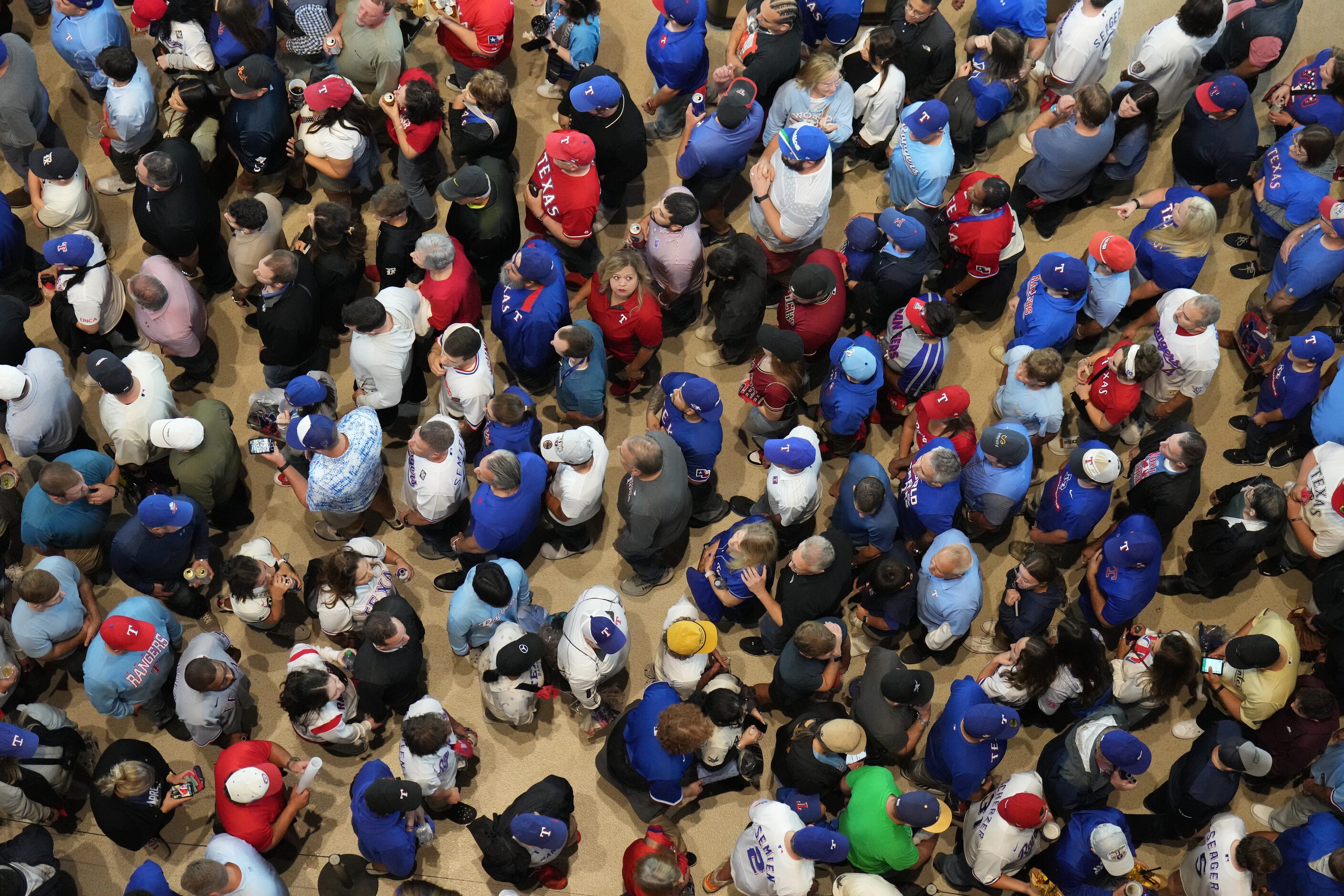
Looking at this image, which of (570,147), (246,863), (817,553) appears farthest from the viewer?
(570,147)

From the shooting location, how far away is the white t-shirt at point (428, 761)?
6914 millimetres

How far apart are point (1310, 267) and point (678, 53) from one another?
5384mm

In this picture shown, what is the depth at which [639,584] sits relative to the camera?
830 cm

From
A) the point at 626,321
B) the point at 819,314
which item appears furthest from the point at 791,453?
the point at 626,321

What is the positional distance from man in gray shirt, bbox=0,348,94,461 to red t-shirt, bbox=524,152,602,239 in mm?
3822

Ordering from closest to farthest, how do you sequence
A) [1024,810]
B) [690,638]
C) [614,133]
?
[1024,810] < [690,638] < [614,133]

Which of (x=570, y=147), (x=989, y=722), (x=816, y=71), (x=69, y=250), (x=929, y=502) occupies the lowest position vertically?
(x=989, y=722)

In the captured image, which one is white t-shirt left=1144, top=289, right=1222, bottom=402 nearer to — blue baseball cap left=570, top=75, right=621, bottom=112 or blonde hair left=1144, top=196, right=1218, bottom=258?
blonde hair left=1144, top=196, right=1218, bottom=258

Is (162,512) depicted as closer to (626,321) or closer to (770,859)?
(626,321)

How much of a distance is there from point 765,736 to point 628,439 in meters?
2.43

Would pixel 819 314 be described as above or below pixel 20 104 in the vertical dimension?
below

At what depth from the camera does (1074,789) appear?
7047 millimetres

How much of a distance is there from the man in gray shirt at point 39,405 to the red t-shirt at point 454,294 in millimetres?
2729

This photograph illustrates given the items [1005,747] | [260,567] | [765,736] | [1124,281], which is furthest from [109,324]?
[1124,281]
